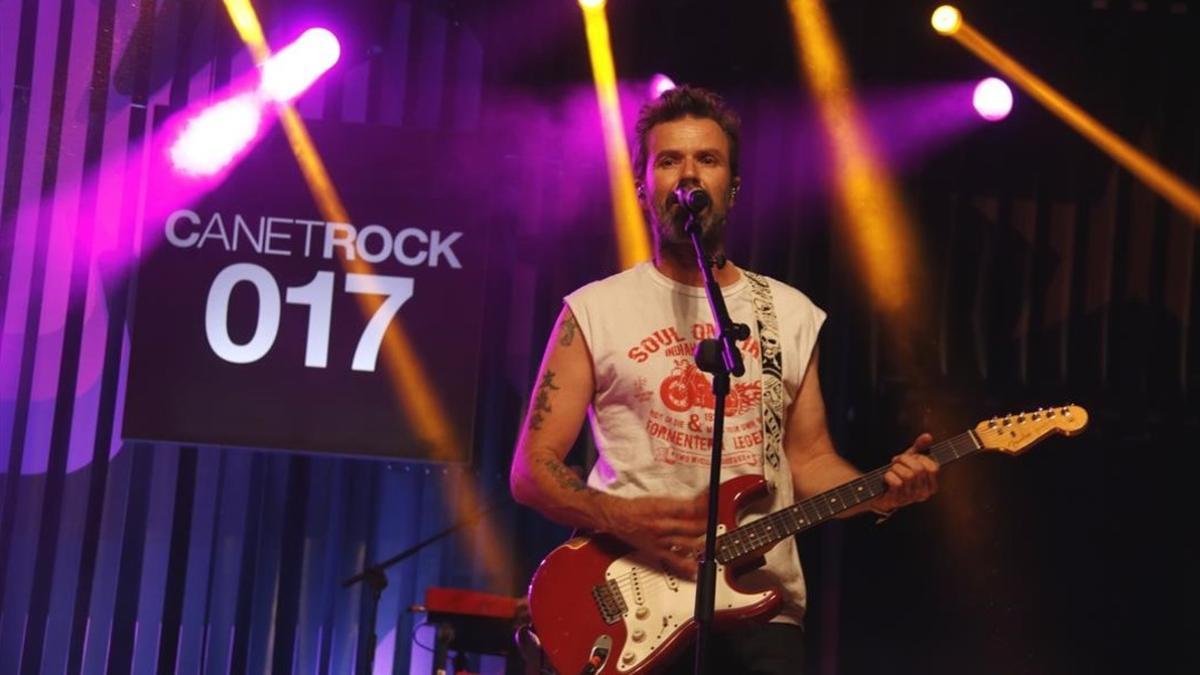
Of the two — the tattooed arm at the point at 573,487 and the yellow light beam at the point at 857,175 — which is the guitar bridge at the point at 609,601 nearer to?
the tattooed arm at the point at 573,487

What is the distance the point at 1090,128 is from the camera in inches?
233

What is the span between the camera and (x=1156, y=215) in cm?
593

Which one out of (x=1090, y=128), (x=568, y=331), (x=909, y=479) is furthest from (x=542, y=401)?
(x=1090, y=128)

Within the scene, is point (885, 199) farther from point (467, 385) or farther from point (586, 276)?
point (467, 385)

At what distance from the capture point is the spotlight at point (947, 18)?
19.3 ft

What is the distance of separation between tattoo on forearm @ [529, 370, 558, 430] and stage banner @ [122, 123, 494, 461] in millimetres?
2229

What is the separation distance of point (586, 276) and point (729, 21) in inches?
49.5

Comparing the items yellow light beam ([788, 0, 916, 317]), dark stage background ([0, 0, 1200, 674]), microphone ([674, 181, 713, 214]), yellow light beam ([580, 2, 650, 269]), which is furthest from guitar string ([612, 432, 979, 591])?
yellow light beam ([580, 2, 650, 269])

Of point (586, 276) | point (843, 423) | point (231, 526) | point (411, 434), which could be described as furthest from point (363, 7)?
point (843, 423)

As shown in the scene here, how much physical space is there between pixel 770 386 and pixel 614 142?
2852mm

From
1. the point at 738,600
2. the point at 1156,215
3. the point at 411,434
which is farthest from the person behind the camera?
the point at 1156,215

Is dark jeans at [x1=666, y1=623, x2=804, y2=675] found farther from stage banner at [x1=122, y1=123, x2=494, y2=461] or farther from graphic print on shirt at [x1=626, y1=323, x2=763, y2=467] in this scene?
Result: stage banner at [x1=122, y1=123, x2=494, y2=461]

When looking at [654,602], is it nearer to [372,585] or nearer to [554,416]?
[554,416]

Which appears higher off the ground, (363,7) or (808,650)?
(363,7)
